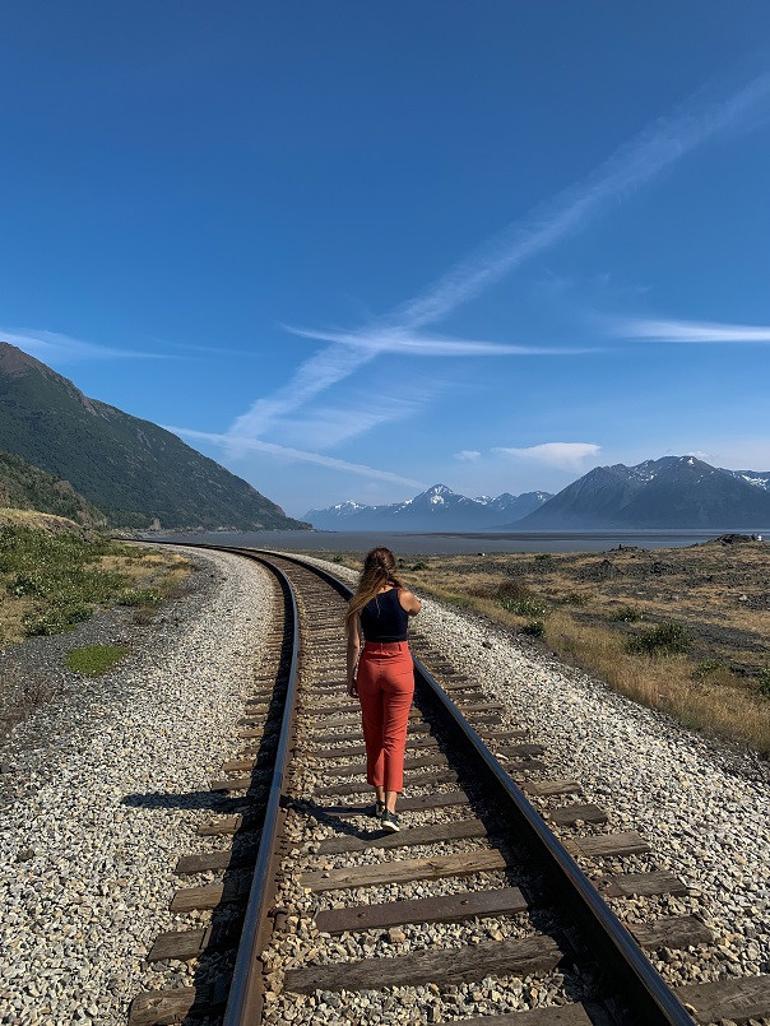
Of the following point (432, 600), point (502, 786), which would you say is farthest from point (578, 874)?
point (432, 600)

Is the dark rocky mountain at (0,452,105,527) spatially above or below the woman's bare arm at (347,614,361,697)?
above

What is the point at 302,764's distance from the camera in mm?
6652

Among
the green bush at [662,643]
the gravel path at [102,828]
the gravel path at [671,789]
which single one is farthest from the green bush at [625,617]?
the gravel path at [102,828]

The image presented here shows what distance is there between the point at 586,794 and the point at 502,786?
3.11 feet

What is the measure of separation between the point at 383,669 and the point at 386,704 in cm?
32

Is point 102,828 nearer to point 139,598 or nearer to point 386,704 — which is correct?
point 386,704

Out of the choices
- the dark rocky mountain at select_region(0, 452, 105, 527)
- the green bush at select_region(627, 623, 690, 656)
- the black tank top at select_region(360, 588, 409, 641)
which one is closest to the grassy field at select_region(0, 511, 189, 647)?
the black tank top at select_region(360, 588, 409, 641)

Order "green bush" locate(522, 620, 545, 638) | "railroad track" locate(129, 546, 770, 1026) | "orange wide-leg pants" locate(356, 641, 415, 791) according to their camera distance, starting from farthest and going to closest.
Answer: "green bush" locate(522, 620, 545, 638)
"orange wide-leg pants" locate(356, 641, 415, 791)
"railroad track" locate(129, 546, 770, 1026)

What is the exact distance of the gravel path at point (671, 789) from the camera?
406 centimetres

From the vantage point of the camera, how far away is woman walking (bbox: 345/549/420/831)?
17.6 feet

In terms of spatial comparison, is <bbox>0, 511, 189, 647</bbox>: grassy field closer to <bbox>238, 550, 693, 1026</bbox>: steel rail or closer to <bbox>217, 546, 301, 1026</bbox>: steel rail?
<bbox>217, 546, 301, 1026</bbox>: steel rail

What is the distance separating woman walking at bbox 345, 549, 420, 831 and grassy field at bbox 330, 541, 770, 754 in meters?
5.08

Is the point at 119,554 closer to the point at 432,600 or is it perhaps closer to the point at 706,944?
the point at 432,600

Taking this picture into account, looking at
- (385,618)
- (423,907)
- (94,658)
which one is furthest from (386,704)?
(94,658)
